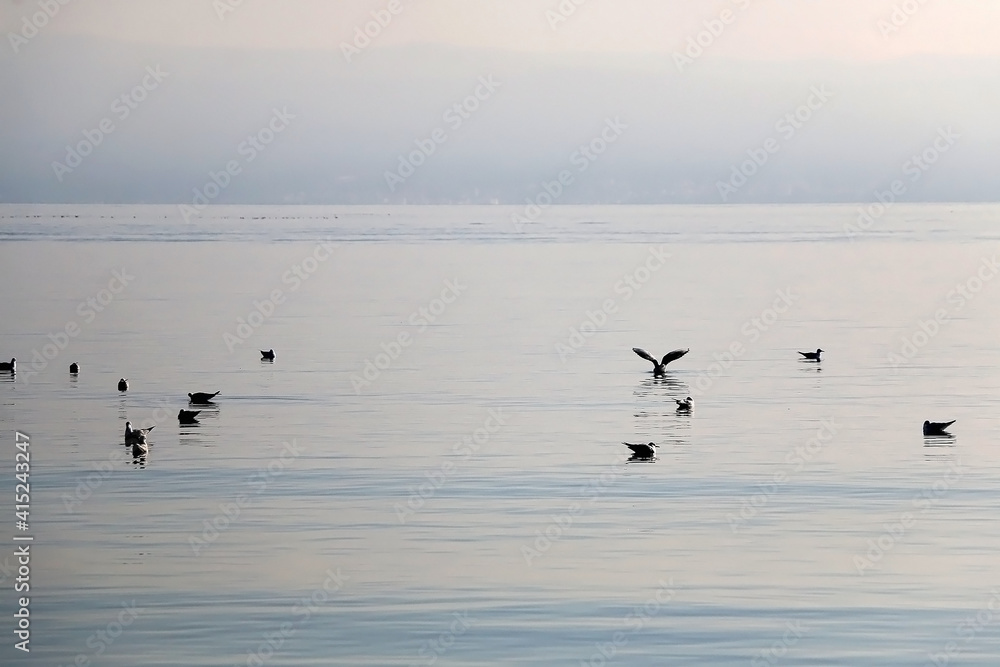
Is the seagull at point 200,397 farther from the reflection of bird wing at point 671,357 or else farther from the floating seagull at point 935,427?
the floating seagull at point 935,427

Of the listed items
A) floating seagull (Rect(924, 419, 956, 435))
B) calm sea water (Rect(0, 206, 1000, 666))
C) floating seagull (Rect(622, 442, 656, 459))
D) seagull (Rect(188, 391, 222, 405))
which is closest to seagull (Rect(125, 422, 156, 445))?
calm sea water (Rect(0, 206, 1000, 666))

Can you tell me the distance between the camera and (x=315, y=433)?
25812mm

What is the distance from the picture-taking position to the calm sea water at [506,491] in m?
14.7

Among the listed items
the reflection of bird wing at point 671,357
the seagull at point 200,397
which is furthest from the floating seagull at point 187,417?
the reflection of bird wing at point 671,357

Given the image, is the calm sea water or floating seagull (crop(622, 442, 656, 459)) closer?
the calm sea water

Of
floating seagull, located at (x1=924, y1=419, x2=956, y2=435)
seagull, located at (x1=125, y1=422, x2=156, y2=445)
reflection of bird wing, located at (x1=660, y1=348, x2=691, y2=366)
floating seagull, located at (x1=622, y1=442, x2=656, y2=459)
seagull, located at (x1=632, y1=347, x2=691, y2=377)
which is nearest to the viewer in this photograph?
floating seagull, located at (x1=622, y1=442, x2=656, y2=459)

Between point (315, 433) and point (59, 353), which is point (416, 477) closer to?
point (315, 433)

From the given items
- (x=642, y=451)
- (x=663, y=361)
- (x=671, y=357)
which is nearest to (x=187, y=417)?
(x=642, y=451)

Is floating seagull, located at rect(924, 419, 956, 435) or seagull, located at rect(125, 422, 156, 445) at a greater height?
floating seagull, located at rect(924, 419, 956, 435)

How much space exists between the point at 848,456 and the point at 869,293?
36208 millimetres

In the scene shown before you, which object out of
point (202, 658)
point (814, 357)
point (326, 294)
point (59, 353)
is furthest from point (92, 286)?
point (202, 658)

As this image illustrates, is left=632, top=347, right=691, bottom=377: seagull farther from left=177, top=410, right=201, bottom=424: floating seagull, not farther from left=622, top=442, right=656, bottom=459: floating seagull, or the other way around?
left=177, top=410, right=201, bottom=424: floating seagull

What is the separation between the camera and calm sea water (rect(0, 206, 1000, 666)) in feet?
48.3

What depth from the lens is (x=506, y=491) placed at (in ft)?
68.7
